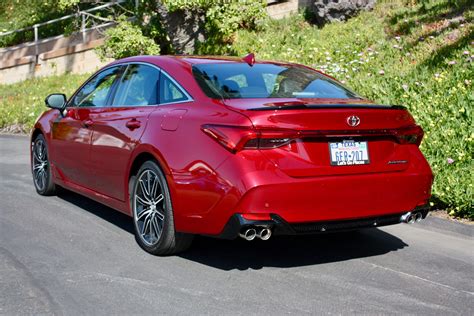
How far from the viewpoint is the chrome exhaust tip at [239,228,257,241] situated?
190 inches

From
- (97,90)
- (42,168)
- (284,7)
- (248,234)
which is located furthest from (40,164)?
(284,7)

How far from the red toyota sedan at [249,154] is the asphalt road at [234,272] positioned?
1.13 feet

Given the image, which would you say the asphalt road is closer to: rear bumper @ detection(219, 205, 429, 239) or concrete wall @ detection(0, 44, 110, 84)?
rear bumper @ detection(219, 205, 429, 239)

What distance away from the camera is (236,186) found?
478cm

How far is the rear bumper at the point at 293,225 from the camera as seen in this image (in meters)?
4.79

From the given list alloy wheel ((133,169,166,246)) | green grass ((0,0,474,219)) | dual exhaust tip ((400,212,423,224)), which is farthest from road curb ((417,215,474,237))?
alloy wheel ((133,169,166,246))

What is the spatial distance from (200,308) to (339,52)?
1044 centimetres

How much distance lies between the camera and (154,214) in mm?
5652

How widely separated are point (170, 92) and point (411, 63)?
745 cm

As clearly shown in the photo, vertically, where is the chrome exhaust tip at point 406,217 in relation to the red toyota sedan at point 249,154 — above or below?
below

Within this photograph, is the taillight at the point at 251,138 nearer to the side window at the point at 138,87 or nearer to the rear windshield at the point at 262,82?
the rear windshield at the point at 262,82

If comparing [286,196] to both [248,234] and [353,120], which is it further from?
[353,120]

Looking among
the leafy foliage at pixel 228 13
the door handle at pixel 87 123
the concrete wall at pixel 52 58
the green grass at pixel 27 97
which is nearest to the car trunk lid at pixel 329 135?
the door handle at pixel 87 123

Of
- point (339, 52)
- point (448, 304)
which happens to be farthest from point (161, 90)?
point (339, 52)
